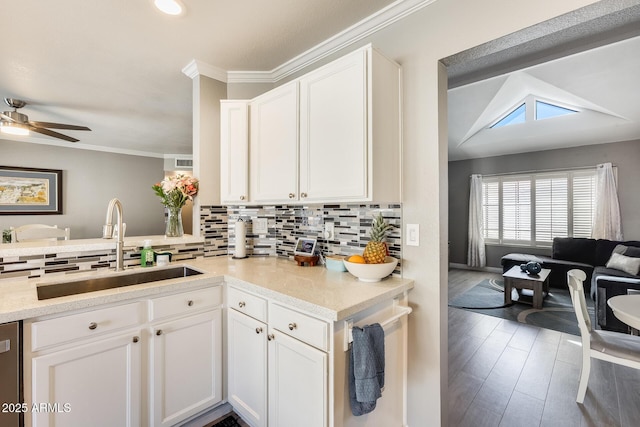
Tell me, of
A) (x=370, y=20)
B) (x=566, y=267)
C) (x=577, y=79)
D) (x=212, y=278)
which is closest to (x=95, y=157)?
(x=212, y=278)

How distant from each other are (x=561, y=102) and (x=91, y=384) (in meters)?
6.11

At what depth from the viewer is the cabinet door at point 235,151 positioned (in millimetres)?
2176

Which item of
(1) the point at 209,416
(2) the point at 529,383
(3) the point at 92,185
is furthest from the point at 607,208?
(3) the point at 92,185

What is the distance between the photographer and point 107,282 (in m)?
1.77

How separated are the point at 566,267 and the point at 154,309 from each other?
5.77m

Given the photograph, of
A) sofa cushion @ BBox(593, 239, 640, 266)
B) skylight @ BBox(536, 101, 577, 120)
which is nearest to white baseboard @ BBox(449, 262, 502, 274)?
sofa cushion @ BBox(593, 239, 640, 266)

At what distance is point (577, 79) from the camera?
11.0 ft

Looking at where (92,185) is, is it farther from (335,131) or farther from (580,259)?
(580,259)

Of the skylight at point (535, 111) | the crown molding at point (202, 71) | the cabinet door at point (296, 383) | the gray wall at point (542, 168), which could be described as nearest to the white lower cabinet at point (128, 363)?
the cabinet door at point (296, 383)

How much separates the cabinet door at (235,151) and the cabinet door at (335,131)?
0.58m

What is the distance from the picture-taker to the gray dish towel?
1.19 m

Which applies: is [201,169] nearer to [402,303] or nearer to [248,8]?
[248,8]

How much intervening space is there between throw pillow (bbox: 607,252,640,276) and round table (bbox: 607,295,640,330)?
89.8 inches

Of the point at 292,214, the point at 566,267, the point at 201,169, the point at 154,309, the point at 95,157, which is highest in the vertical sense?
the point at 95,157
